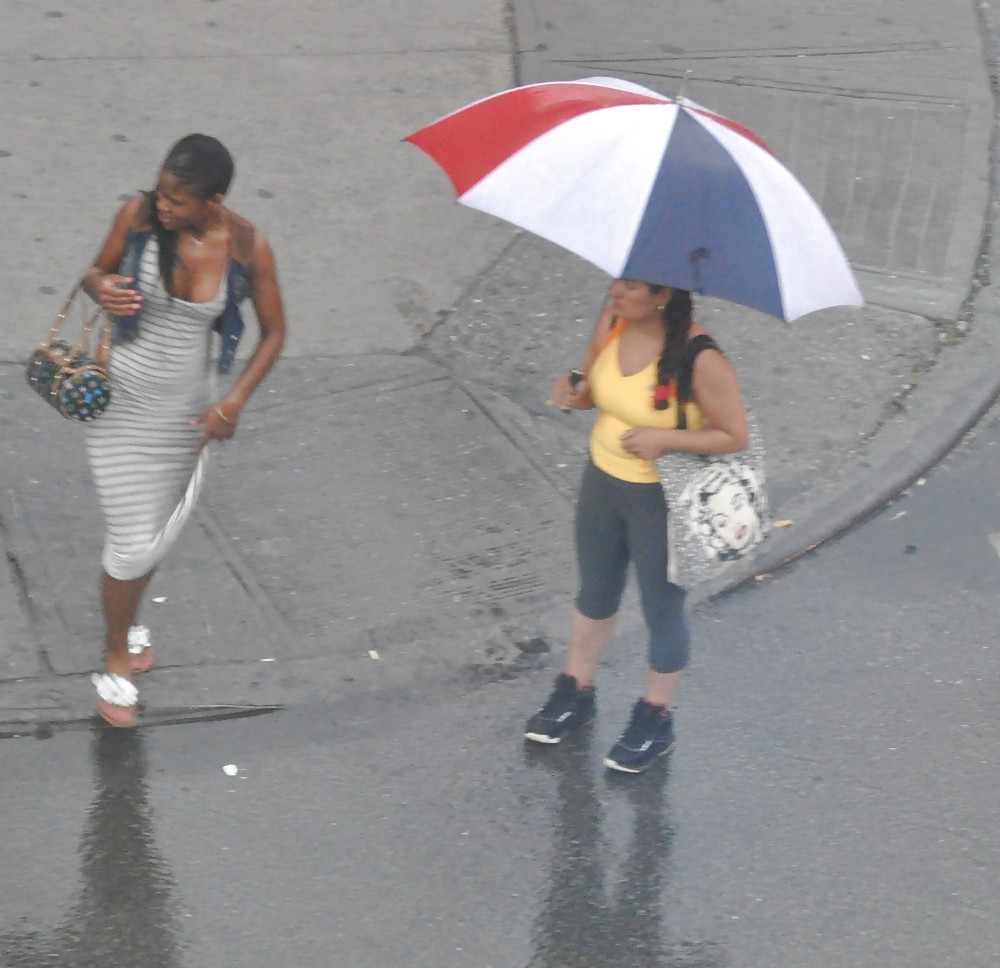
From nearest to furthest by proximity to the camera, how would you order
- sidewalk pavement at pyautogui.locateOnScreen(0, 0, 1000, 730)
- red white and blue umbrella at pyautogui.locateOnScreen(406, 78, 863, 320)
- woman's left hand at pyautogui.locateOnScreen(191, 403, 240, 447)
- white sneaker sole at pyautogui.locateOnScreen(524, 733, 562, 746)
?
red white and blue umbrella at pyautogui.locateOnScreen(406, 78, 863, 320)
woman's left hand at pyautogui.locateOnScreen(191, 403, 240, 447)
white sneaker sole at pyautogui.locateOnScreen(524, 733, 562, 746)
sidewalk pavement at pyautogui.locateOnScreen(0, 0, 1000, 730)

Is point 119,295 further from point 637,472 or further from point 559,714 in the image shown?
point 559,714

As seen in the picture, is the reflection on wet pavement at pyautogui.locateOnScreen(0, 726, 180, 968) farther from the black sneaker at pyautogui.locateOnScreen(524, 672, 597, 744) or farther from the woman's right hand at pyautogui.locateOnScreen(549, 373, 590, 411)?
the woman's right hand at pyautogui.locateOnScreen(549, 373, 590, 411)

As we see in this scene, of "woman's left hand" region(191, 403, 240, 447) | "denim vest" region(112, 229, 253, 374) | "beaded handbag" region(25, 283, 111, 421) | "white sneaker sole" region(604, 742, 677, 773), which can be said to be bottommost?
"white sneaker sole" region(604, 742, 677, 773)

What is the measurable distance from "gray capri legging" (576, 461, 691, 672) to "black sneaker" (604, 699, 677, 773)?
0.16 meters

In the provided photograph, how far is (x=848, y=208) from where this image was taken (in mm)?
7848

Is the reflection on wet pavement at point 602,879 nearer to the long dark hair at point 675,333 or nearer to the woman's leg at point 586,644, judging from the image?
the woman's leg at point 586,644

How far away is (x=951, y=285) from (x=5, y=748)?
4714 mm

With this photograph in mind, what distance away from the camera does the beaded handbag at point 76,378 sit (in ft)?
14.5

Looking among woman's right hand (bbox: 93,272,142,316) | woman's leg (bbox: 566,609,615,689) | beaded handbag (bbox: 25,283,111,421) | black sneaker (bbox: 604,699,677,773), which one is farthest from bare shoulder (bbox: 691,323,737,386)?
beaded handbag (bbox: 25,283,111,421)

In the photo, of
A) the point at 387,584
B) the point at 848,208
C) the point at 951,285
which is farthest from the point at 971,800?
the point at 848,208

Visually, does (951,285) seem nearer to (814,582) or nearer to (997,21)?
(814,582)

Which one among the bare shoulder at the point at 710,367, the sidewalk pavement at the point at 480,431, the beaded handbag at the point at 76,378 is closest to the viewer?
the bare shoulder at the point at 710,367

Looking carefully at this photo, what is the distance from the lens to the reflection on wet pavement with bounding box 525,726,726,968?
14.1 ft

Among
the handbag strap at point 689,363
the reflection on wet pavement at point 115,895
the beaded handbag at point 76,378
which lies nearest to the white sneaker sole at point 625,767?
the handbag strap at point 689,363
